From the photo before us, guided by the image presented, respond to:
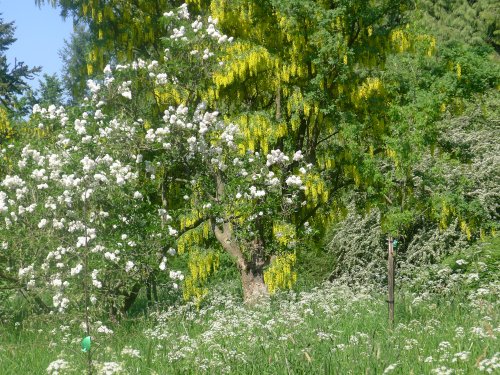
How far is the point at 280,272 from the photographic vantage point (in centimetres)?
1272

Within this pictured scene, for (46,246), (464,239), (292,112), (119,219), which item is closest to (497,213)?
(464,239)

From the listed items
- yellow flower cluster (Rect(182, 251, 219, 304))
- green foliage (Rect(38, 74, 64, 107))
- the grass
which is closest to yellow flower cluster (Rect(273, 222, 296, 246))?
yellow flower cluster (Rect(182, 251, 219, 304))

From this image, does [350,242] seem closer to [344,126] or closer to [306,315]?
[344,126]

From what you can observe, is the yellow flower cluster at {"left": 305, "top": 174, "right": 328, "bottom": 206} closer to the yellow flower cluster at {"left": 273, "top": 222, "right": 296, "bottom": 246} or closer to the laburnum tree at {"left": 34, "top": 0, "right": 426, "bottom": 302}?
the laburnum tree at {"left": 34, "top": 0, "right": 426, "bottom": 302}

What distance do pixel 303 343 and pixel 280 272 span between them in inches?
258

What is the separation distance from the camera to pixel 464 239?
13.9 metres

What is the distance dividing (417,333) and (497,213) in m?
7.50

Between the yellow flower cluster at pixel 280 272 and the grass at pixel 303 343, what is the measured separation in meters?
1.84

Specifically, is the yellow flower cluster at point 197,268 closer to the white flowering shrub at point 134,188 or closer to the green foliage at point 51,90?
the white flowering shrub at point 134,188

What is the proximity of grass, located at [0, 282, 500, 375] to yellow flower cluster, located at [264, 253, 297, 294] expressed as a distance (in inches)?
72.5

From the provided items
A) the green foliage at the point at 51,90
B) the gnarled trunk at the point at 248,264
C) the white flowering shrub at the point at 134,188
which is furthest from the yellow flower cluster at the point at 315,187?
the green foliage at the point at 51,90

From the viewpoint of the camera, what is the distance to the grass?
5.80m

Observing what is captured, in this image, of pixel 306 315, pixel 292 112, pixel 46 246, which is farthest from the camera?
pixel 292 112

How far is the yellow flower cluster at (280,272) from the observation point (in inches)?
498
